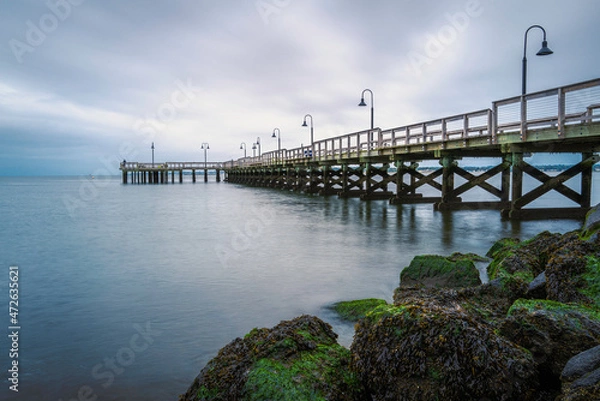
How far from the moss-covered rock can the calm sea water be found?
0.47ft

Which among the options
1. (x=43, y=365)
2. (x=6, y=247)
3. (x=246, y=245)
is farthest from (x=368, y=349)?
(x=6, y=247)

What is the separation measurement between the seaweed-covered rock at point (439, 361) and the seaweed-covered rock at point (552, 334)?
21 cm

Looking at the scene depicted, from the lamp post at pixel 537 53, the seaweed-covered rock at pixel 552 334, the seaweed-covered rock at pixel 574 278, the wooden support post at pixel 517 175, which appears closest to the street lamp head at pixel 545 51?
the lamp post at pixel 537 53

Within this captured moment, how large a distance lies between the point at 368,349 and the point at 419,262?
4007 mm

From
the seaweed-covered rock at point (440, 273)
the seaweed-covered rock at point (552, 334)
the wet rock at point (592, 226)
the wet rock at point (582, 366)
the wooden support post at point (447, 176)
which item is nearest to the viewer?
the wet rock at point (582, 366)

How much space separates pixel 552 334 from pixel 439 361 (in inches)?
33.8

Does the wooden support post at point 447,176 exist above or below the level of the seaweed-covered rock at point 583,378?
above

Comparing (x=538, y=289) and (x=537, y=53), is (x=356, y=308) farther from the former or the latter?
(x=537, y=53)

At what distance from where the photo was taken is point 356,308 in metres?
5.64

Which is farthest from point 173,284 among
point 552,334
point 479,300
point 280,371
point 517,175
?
point 517,175

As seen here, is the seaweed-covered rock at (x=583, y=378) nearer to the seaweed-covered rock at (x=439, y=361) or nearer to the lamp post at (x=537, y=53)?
the seaweed-covered rock at (x=439, y=361)

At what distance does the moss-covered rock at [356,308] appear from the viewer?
213 inches

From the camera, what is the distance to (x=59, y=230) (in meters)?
16.7

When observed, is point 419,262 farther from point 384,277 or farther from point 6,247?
point 6,247
